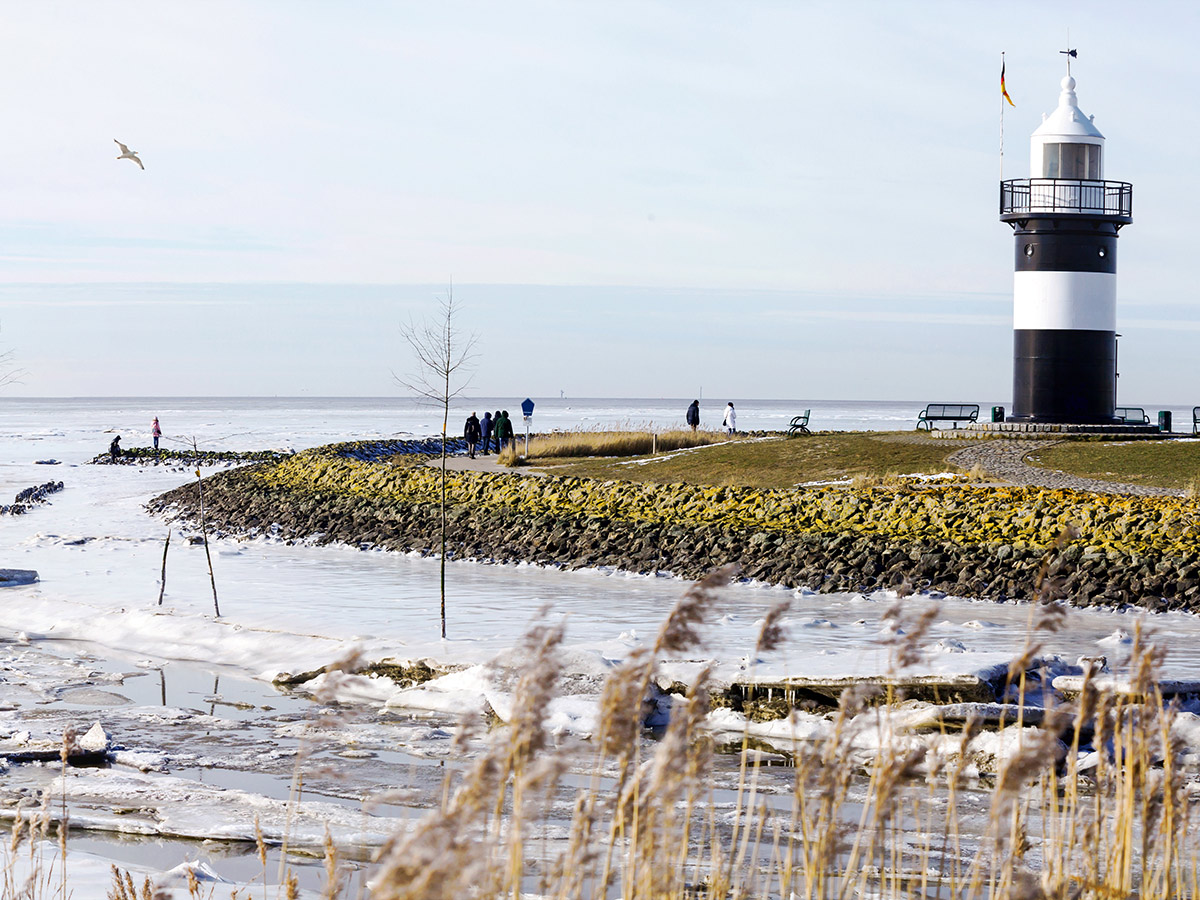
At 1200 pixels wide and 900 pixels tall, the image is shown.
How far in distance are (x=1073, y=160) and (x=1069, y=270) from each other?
2.62 meters

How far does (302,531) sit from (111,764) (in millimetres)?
17152

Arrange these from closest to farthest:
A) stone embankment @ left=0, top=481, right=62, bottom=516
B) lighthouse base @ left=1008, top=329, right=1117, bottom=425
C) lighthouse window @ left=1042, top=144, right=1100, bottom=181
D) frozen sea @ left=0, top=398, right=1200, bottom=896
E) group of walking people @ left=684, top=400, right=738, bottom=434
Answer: frozen sea @ left=0, top=398, right=1200, bottom=896 < stone embankment @ left=0, top=481, right=62, bottom=516 < lighthouse base @ left=1008, top=329, right=1117, bottom=425 < lighthouse window @ left=1042, top=144, right=1100, bottom=181 < group of walking people @ left=684, top=400, right=738, bottom=434

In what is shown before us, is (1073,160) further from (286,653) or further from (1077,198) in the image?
(286,653)

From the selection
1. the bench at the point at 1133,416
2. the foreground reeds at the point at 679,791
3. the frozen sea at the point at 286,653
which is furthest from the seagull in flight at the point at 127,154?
the bench at the point at 1133,416

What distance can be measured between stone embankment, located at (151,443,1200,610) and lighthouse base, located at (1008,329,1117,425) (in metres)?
9.69

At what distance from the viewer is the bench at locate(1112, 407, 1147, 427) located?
31.3 metres

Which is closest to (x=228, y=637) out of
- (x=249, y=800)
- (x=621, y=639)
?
(x=621, y=639)

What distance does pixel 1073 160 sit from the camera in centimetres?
3056

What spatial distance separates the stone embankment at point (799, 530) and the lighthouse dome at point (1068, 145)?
40.3 feet

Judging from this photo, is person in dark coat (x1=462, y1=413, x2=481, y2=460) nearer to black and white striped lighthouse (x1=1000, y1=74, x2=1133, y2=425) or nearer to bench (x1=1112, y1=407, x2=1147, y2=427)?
black and white striped lighthouse (x1=1000, y1=74, x2=1133, y2=425)

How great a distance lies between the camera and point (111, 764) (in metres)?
8.16

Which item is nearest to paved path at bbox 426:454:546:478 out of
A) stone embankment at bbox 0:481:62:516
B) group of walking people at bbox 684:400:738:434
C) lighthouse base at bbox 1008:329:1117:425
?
group of walking people at bbox 684:400:738:434

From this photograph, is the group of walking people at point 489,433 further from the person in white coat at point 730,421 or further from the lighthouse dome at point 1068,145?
the lighthouse dome at point 1068,145

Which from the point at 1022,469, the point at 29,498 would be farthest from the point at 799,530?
the point at 29,498
